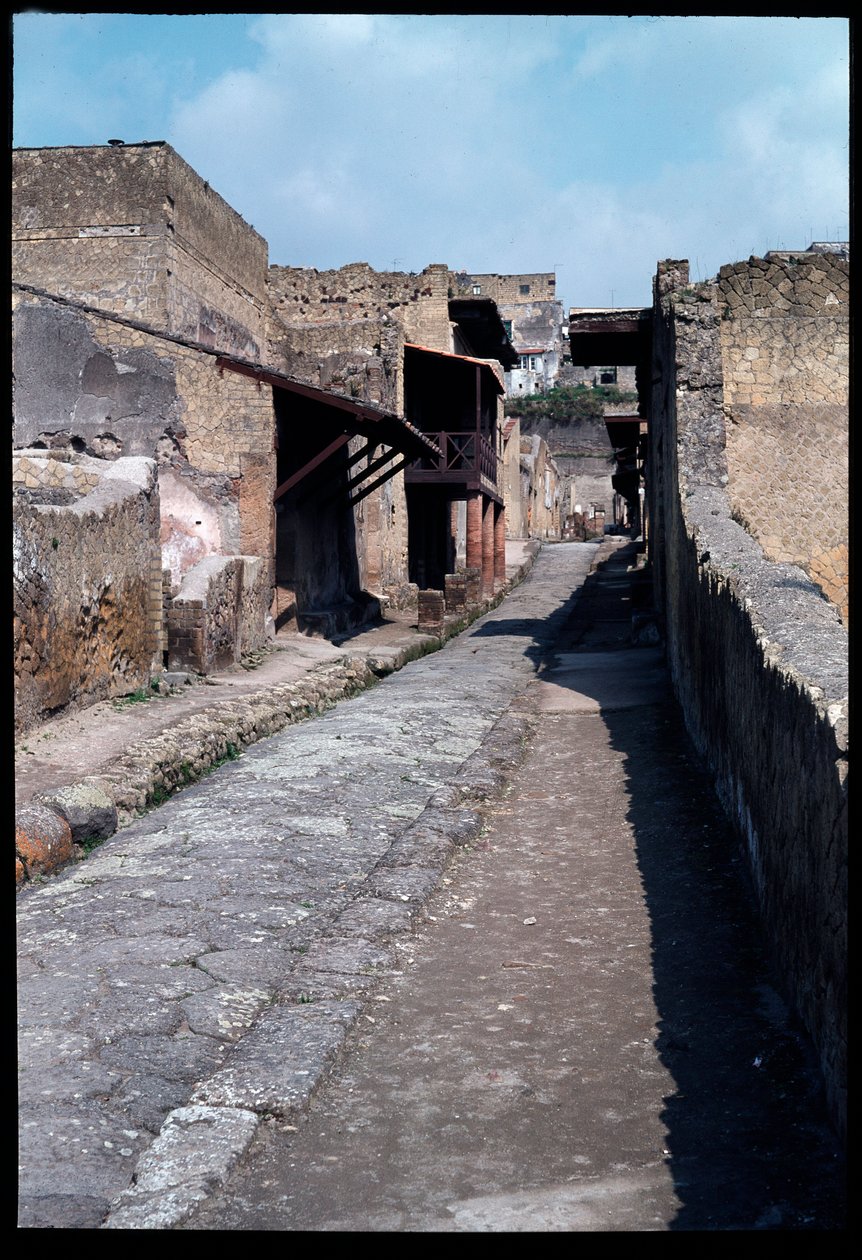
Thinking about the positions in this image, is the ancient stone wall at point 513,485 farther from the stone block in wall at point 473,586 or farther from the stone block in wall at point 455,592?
the stone block in wall at point 455,592

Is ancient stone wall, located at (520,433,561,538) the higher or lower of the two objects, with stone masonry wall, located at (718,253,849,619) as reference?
higher

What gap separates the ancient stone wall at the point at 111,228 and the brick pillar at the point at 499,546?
34.7ft

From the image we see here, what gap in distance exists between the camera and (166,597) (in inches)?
388

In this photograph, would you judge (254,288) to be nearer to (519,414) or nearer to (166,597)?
(166,597)

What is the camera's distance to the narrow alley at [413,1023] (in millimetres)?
2570

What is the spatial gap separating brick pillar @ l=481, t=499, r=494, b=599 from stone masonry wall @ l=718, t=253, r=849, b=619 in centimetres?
1159

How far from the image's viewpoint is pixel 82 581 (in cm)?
794

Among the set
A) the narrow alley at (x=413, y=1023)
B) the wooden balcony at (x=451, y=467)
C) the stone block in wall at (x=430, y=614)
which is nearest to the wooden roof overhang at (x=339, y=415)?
the stone block in wall at (x=430, y=614)

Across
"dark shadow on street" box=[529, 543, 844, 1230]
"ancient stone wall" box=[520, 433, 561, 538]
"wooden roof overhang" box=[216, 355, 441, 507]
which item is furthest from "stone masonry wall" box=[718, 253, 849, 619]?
"ancient stone wall" box=[520, 433, 561, 538]

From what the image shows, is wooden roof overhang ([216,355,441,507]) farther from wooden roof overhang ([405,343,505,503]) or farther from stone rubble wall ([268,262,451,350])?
stone rubble wall ([268,262,451,350])

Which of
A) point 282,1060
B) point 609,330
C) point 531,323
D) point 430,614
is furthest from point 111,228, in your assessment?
point 531,323

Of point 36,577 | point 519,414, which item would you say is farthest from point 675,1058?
point 519,414

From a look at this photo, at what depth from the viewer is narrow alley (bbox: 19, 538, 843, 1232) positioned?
257 centimetres

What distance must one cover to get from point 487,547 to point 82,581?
1671cm
